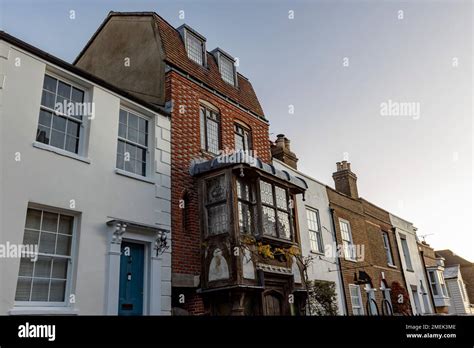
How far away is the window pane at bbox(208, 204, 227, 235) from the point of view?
36.3 ft

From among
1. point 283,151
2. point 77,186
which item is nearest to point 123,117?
point 77,186

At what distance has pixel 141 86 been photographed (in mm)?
13008

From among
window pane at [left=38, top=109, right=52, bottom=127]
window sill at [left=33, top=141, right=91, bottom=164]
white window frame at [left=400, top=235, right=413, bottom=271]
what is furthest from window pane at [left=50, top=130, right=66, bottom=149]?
white window frame at [left=400, top=235, right=413, bottom=271]

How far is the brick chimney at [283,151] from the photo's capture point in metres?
18.1

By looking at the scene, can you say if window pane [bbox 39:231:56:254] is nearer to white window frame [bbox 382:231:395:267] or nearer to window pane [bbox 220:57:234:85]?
window pane [bbox 220:57:234:85]

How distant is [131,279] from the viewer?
941 cm

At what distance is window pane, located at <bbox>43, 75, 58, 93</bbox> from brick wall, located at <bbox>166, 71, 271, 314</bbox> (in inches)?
137

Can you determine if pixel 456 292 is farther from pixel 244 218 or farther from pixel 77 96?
pixel 77 96

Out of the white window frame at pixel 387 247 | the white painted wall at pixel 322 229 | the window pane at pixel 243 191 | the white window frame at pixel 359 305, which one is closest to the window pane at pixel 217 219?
the window pane at pixel 243 191

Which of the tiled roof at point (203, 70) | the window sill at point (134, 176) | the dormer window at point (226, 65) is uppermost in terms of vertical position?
the dormer window at point (226, 65)

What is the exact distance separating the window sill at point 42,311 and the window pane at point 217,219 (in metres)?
4.25

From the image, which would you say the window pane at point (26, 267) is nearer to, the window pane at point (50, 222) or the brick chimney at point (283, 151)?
the window pane at point (50, 222)

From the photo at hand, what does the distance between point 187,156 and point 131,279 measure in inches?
160
